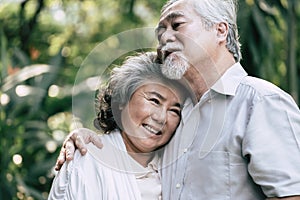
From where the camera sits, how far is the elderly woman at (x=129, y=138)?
2531mm

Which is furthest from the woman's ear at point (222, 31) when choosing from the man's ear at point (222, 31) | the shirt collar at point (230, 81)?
the shirt collar at point (230, 81)

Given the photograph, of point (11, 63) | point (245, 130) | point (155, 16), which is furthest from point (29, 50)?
point (245, 130)

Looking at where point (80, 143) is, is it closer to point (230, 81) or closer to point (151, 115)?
point (151, 115)

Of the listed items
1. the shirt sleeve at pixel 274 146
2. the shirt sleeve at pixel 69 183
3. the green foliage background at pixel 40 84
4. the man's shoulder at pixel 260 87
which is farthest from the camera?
the green foliage background at pixel 40 84

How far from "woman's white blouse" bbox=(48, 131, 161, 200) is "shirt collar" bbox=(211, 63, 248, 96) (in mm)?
396

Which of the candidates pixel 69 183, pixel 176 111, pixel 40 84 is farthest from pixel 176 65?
pixel 40 84

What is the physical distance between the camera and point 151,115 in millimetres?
2594

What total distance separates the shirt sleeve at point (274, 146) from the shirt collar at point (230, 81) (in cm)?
17

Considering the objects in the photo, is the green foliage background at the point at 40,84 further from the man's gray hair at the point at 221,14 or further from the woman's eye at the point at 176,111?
the man's gray hair at the point at 221,14

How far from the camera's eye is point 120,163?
261 centimetres

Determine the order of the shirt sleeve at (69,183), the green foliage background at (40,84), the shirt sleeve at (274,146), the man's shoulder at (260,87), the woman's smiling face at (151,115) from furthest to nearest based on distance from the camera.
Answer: the green foliage background at (40,84), the woman's smiling face at (151,115), the shirt sleeve at (69,183), the man's shoulder at (260,87), the shirt sleeve at (274,146)

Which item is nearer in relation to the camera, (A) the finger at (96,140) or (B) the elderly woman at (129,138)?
(B) the elderly woman at (129,138)

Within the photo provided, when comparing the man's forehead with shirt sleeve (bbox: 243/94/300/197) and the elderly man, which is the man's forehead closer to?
the elderly man

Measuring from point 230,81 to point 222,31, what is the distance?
21 cm
